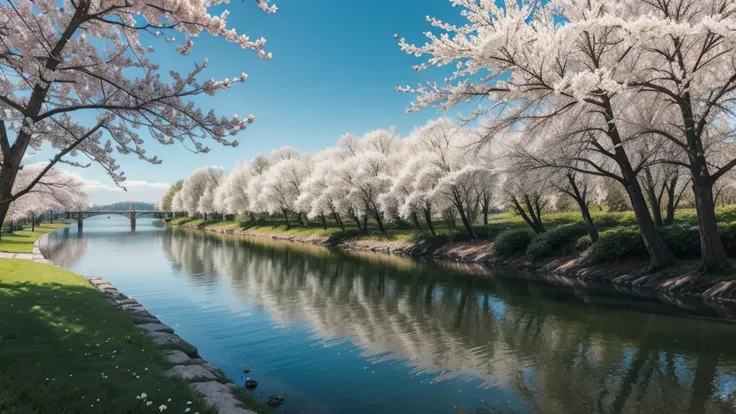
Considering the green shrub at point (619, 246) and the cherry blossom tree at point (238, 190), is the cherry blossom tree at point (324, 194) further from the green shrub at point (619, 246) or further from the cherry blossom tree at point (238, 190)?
the green shrub at point (619, 246)

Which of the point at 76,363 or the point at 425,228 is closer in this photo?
the point at 76,363

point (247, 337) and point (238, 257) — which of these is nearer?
point (247, 337)

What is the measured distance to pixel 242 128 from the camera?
349 inches

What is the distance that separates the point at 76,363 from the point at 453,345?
8889mm

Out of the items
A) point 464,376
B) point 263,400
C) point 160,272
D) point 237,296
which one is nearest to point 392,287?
point 237,296

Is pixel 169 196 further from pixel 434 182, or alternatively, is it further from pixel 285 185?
pixel 434 182

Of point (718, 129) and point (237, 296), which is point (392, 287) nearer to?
point (237, 296)

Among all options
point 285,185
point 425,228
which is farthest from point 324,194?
point 285,185

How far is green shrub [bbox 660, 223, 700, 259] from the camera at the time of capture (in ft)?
64.3

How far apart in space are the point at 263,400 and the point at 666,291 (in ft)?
58.5

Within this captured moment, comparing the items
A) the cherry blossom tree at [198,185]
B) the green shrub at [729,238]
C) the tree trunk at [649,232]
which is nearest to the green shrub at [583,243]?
the tree trunk at [649,232]

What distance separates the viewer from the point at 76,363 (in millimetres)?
7074

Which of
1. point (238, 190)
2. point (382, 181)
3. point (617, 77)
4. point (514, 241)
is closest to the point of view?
point (617, 77)

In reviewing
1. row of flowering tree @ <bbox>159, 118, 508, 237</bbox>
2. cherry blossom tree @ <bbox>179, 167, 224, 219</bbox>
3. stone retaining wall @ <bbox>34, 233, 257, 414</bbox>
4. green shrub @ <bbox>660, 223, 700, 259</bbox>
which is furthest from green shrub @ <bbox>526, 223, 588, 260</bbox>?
cherry blossom tree @ <bbox>179, 167, 224, 219</bbox>
